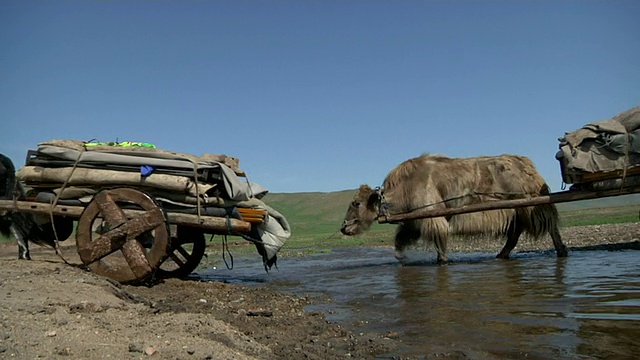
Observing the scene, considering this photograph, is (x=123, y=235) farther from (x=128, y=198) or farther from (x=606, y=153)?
(x=606, y=153)

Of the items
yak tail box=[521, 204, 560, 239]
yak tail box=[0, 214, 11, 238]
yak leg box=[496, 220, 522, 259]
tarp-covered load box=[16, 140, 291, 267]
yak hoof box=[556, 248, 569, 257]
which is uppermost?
tarp-covered load box=[16, 140, 291, 267]

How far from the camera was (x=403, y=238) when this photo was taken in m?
13.3

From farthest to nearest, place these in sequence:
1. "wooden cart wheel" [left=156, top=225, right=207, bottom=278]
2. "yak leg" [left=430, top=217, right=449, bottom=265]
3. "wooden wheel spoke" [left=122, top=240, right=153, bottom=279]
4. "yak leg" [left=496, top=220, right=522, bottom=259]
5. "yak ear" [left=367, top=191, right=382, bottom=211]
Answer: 1. "yak ear" [left=367, top=191, right=382, bottom=211]
2. "yak leg" [left=496, top=220, right=522, bottom=259]
3. "yak leg" [left=430, top=217, right=449, bottom=265]
4. "wooden cart wheel" [left=156, top=225, right=207, bottom=278]
5. "wooden wheel spoke" [left=122, top=240, right=153, bottom=279]

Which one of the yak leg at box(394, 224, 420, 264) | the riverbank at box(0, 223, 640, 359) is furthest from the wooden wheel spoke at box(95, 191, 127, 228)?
the yak leg at box(394, 224, 420, 264)

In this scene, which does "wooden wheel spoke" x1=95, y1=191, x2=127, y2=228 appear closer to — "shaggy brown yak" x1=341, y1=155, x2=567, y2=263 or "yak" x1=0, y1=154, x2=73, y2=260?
"yak" x1=0, y1=154, x2=73, y2=260

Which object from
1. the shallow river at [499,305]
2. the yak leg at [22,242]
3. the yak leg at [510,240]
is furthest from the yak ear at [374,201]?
the yak leg at [22,242]

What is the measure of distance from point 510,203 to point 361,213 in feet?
12.6

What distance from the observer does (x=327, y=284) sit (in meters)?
10.0

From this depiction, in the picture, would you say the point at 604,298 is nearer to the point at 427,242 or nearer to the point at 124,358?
the point at 124,358

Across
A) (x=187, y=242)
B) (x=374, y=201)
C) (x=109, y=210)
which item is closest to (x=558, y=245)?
(x=374, y=201)

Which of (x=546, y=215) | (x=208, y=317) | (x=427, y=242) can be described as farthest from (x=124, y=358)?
(x=546, y=215)

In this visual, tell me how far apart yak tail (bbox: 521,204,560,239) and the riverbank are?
23.9ft

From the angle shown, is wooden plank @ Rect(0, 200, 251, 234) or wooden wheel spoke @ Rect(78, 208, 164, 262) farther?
wooden plank @ Rect(0, 200, 251, 234)

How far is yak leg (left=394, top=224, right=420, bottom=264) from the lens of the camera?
517 inches
